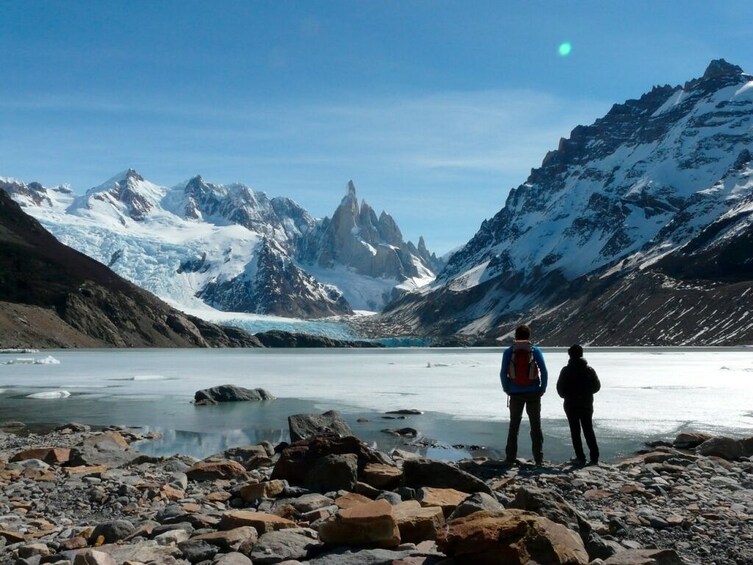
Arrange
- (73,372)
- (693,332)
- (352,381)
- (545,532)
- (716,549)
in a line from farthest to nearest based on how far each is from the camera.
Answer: (693,332) < (73,372) < (352,381) < (716,549) < (545,532)

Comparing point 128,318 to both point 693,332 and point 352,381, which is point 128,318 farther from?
point 693,332

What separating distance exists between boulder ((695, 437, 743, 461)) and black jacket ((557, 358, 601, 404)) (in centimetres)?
431

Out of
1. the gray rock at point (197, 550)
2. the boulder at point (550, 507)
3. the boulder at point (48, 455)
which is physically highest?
the boulder at point (550, 507)

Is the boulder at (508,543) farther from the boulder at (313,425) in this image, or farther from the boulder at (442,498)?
the boulder at (313,425)

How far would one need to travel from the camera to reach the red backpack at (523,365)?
1462cm

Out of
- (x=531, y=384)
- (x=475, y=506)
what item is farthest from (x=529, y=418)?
(x=475, y=506)

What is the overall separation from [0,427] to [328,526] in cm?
2288

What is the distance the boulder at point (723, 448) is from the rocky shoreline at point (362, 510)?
0.16 meters

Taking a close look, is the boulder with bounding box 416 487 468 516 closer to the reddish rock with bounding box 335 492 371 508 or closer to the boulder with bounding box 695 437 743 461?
the reddish rock with bounding box 335 492 371 508

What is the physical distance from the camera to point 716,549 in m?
9.20

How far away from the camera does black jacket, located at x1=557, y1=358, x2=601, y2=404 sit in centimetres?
1541

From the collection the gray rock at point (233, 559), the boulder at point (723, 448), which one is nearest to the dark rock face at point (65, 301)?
the boulder at point (723, 448)

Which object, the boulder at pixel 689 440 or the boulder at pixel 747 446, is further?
the boulder at pixel 689 440

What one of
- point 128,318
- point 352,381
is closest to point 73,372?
point 352,381
